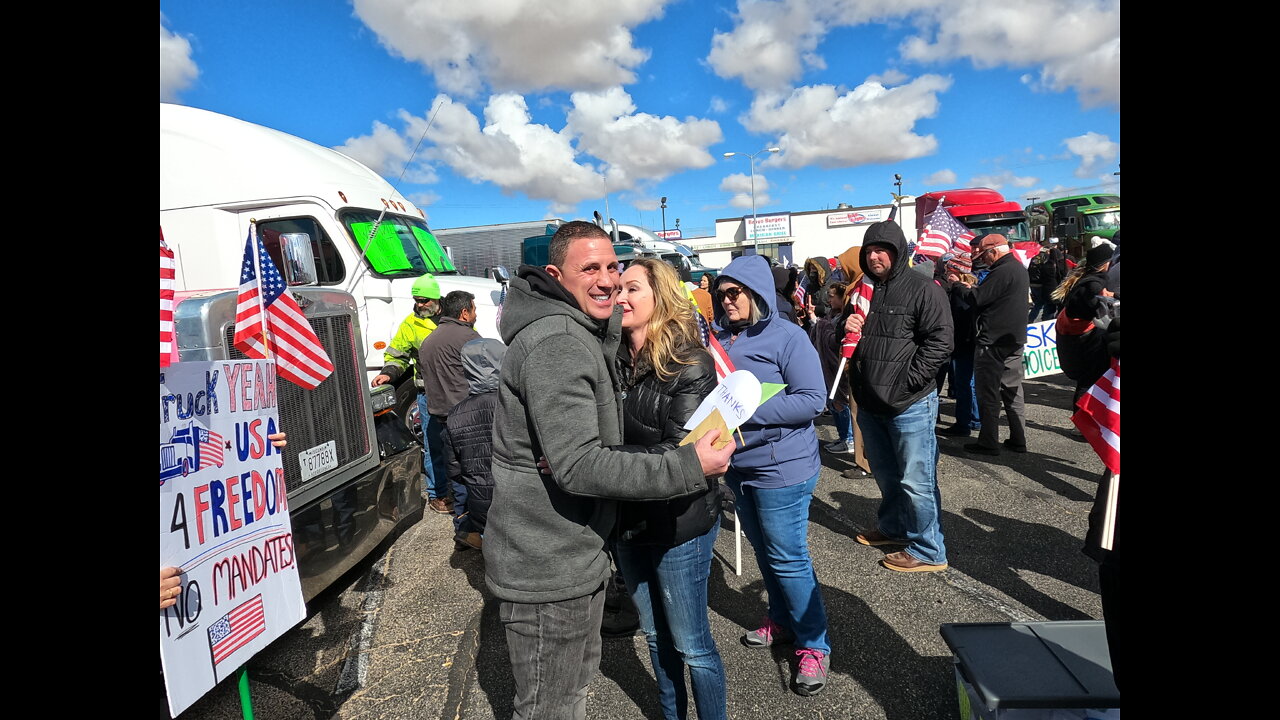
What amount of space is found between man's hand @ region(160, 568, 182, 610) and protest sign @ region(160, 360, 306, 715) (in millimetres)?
27

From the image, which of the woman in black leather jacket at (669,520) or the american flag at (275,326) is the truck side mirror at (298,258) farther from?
the woman in black leather jacket at (669,520)

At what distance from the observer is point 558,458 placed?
1611mm

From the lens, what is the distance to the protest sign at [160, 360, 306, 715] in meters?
1.76

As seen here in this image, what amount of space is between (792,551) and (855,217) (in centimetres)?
4830

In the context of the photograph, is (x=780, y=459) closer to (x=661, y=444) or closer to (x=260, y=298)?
(x=661, y=444)

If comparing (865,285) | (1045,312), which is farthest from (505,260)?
(865,285)

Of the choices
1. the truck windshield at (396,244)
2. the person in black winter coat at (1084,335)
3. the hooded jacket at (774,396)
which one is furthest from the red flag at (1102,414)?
the truck windshield at (396,244)

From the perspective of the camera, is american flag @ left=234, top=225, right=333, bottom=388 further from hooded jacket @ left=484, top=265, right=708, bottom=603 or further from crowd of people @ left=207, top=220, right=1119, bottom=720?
hooded jacket @ left=484, top=265, right=708, bottom=603

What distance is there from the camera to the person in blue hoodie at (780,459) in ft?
8.74

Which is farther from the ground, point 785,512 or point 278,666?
point 785,512

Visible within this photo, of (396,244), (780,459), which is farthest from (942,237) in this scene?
(396,244)
